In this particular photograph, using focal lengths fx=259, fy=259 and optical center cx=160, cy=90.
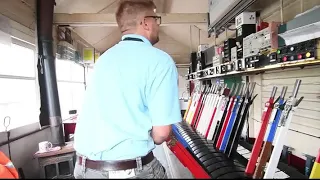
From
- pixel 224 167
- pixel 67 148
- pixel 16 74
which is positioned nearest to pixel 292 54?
pixel 224 167

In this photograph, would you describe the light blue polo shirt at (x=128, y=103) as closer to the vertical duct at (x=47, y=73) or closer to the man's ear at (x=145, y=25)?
the man's ear at (x=145, y=25)

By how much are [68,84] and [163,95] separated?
5.33 meters

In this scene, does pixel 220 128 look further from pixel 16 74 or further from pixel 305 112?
pixel 16 74

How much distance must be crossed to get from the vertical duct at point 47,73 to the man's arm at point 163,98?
8.75ft

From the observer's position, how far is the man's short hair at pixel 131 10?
43.2 inches

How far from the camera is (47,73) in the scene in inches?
129

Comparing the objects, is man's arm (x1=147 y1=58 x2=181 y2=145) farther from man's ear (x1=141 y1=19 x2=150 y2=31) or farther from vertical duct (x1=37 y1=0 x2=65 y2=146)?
vertical duct (x1=37 y1=0 x2=65 y2=146)

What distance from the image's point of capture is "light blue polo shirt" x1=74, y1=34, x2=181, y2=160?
978 mm

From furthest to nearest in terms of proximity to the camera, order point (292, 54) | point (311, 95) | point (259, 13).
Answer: point (259, 13)
point (311, 95)
point (292, 54)

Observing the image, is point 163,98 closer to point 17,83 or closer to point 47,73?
point 47,73

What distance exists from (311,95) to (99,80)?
84.1 inches

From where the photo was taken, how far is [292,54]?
167cm

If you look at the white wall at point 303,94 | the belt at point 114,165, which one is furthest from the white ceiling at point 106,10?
the belt at point 114,165

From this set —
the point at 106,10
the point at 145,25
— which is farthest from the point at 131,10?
the point at 106,10
